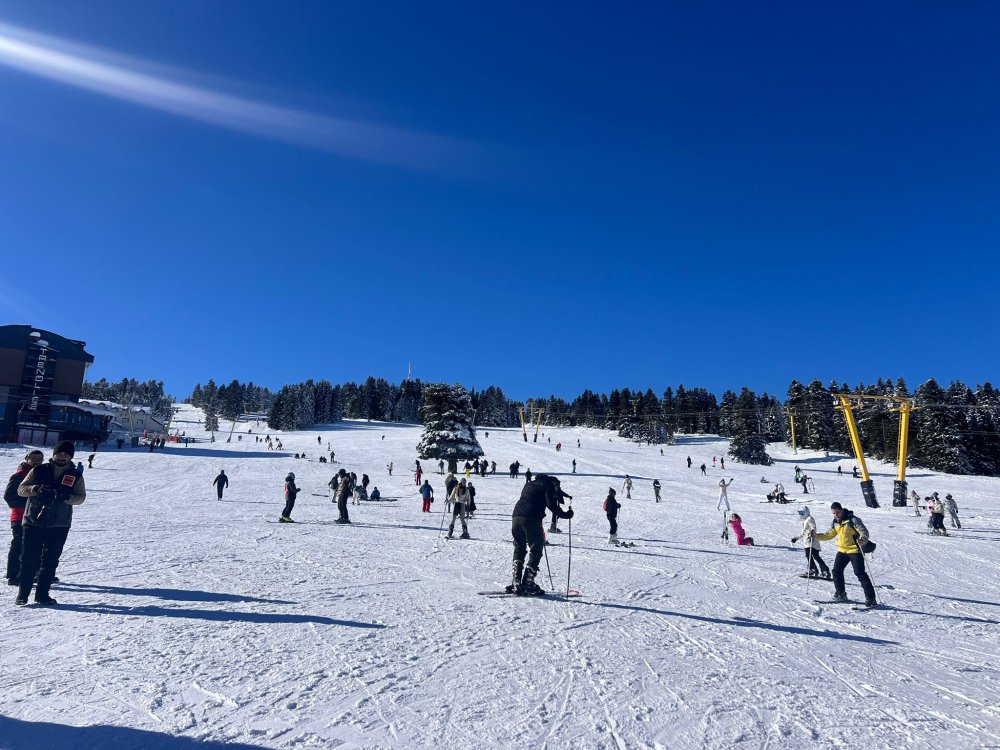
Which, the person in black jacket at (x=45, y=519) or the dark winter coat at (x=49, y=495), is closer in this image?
the person in black jacket at (x=45, y=519)

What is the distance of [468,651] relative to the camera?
5.38 metres

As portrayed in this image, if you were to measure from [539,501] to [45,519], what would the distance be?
19.7 ft

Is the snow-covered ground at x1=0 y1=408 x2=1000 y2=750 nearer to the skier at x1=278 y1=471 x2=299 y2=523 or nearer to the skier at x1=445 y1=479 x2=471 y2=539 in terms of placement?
the skier at x1=445 y1=479 x2=471 y2=539

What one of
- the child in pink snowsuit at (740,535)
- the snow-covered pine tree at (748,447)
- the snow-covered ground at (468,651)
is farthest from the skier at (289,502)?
the snow-covered pine tree at (748,447)

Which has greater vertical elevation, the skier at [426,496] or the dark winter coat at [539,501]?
the dark winter coat at [539,501]

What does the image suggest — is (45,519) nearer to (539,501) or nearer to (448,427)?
(539,501)

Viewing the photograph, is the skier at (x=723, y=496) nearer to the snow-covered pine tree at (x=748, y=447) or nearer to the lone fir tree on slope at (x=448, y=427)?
the lone fir tree on slope at (x=448, y=427)

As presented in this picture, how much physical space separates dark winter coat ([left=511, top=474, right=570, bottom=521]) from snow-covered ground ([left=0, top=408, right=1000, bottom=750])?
1.20 metres

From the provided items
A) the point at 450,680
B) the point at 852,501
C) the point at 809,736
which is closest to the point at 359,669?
the point at 450,680

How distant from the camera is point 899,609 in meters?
8.65

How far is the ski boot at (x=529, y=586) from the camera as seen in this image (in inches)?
316

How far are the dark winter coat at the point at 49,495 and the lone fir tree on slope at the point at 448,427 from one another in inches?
1485

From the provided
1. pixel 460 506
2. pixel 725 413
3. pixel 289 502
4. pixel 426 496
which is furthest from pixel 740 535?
pixel 725 413

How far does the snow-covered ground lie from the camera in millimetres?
3828
